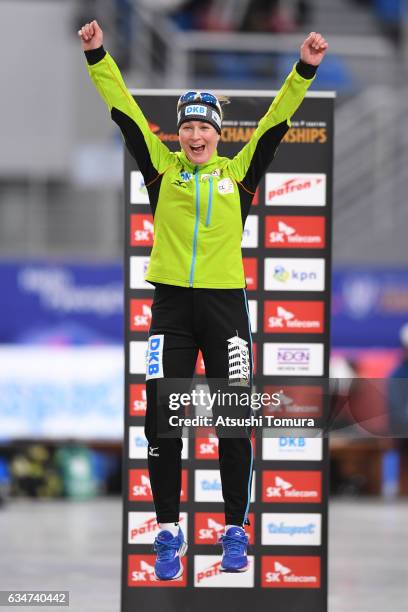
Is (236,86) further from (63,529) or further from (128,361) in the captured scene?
(128,361)

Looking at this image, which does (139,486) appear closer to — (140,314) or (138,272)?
(140,314)

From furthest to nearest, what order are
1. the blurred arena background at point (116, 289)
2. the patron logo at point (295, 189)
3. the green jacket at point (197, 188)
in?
the blurred arena background at point (116, 289), the patron logo at point (295, 189), the green jacket at point (197, 188)

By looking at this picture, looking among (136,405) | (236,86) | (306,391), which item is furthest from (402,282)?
(306,391)

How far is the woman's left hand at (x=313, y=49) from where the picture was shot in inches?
234

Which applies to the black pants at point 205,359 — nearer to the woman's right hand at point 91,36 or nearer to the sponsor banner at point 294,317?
the woman's right hand at point 91,36

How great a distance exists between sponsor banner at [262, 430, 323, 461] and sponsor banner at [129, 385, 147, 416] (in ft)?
2.33

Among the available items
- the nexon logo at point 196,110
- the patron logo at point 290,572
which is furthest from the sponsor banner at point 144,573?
the nexon logo at point 196,110

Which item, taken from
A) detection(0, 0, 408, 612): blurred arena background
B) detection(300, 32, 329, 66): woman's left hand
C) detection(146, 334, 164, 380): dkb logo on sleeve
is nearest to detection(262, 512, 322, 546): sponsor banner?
detection(146, 334, 164, 380): dkb logo on sleeve

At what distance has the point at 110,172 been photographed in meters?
17.1

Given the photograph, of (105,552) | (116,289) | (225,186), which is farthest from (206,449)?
(116,289)

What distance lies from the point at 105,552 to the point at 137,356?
4.35m

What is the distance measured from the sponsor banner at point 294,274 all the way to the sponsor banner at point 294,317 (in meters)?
0.09

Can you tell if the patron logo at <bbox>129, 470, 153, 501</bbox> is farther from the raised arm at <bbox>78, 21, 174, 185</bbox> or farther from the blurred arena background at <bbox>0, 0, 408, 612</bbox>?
the blurred arena background at <bbox>0, 0, 408, 612</bbox>

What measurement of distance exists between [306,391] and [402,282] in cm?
939
